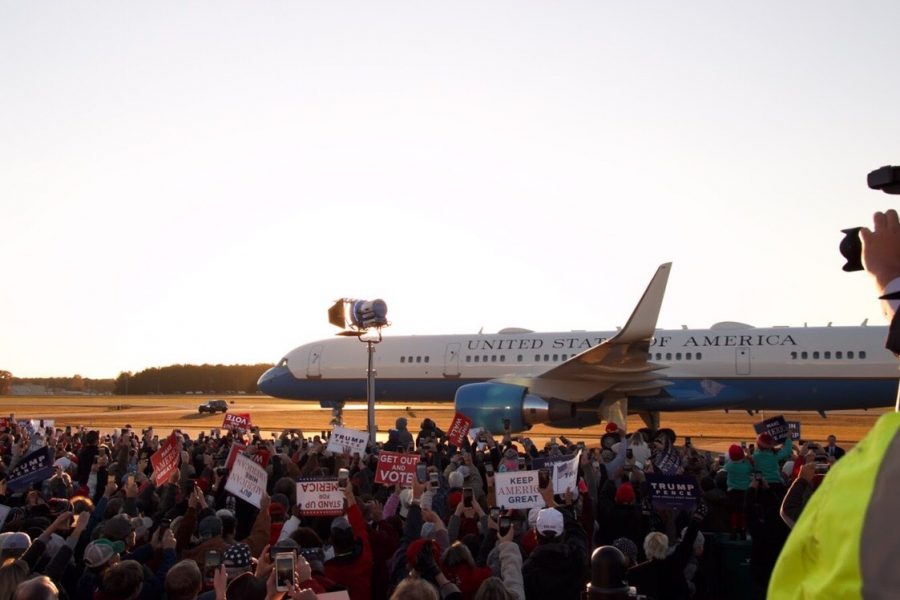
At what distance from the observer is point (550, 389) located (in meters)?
29.0

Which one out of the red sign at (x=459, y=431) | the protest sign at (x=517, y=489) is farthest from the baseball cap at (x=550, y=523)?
the red sign at (x=459, y=431)

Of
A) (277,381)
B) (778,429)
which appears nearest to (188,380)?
(277,381)

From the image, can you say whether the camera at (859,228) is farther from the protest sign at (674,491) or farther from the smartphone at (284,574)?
the protest sign at (674,491)

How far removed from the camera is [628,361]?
27.5m

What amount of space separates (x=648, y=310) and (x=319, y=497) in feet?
58.4

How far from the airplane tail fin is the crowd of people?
37.6 feet

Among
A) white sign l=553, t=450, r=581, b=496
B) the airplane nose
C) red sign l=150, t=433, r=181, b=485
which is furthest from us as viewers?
the airplane nose

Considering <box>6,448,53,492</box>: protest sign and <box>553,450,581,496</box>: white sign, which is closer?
<box>553,450,581,496</box>: white sign

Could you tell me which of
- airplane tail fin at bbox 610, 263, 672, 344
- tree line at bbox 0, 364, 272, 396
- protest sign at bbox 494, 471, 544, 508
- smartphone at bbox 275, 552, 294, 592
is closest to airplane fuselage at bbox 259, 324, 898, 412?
airplane tail fin at bbox 610, 263, 672, 344

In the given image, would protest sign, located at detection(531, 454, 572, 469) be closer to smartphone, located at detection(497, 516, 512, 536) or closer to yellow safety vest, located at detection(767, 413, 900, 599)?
smartphone, located at detection(497, 516, 512, 536)

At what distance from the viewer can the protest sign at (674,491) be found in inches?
356

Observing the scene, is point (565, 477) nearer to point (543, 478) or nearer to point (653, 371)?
point (543, 478)

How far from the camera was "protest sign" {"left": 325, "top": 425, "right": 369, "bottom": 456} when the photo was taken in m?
13.8

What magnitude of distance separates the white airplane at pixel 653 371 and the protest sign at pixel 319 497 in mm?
17277
